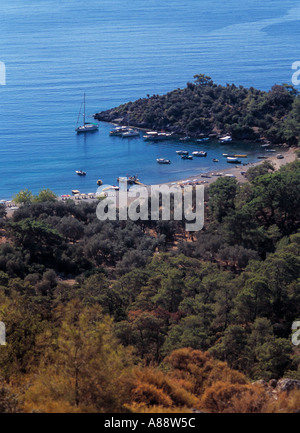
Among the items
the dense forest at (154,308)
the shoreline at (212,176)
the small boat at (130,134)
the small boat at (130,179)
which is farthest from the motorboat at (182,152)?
the dense forest at (154,308)

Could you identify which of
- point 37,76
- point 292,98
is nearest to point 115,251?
point 292,98

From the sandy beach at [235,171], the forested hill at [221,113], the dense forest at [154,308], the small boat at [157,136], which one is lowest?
the dense forest at [154,308]

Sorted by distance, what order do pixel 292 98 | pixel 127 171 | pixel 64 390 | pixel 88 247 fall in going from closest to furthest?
pixel 64 390 → pixel 88 247 → pixel 127 171 → pixel 292 98

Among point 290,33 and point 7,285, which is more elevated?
point 290,33

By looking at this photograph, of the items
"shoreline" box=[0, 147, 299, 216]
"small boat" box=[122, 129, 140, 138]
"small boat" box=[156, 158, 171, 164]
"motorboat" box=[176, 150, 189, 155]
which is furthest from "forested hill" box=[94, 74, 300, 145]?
"small boat" box=[156, 158, 171, 164]

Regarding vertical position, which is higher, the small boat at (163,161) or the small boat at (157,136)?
the small boat at (157,136)

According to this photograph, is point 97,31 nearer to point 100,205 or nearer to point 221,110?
point 221,110

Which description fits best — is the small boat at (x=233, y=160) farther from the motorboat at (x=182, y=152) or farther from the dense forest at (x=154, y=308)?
the dense forest at (x=154, y=308)
